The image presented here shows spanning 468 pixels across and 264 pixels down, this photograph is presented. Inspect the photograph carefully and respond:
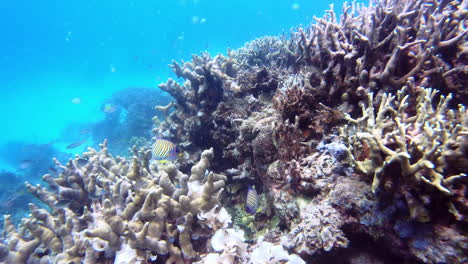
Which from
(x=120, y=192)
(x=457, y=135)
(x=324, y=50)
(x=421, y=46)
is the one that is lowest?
(x=457, y=135)

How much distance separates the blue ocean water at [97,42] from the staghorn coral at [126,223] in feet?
134

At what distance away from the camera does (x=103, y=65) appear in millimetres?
83062

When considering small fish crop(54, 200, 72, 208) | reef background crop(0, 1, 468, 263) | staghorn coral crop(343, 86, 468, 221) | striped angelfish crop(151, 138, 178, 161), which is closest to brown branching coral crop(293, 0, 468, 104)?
reef background crop(0, 1, 468, 263)

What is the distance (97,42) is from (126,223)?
122 m

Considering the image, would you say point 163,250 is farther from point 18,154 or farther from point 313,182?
point 18,154

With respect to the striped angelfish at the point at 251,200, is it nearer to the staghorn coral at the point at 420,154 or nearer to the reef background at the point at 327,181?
the reef background at the point at 327,181

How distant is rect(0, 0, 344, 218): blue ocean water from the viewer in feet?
189

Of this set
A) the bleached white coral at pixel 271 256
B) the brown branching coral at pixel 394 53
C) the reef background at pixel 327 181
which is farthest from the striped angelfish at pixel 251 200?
the brown branching coral at pixel 394 53

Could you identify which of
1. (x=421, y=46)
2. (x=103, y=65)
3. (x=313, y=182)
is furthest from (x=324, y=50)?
(x=103, y=65)

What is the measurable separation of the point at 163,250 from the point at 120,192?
87 centimetres

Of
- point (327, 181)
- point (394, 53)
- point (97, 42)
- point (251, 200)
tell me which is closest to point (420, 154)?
point (327, 181)

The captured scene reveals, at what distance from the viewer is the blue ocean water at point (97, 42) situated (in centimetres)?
5762

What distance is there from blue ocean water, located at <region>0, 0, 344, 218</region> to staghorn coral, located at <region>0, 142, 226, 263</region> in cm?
4074

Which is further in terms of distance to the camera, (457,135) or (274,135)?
(274,135)
